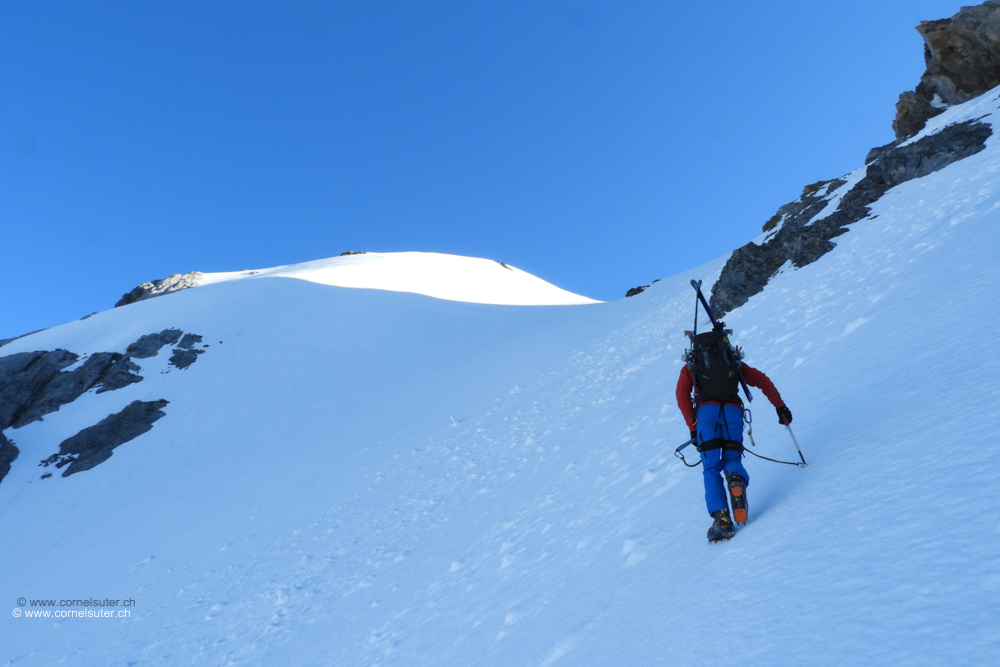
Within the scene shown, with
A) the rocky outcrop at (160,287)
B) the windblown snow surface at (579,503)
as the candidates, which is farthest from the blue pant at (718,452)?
the rocky outcrop at (160,287)

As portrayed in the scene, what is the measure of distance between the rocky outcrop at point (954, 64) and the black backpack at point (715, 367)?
25.3 meters

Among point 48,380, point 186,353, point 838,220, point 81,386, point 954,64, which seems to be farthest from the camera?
point 186,353

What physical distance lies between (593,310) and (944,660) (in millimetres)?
30064

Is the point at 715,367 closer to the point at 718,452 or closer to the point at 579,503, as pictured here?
the point at 718,452

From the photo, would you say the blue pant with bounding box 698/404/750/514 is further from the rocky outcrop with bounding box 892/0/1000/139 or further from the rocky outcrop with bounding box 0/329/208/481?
the rocky outcrop with bounding box 892/0/1000/139

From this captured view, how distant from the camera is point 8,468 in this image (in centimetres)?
2123

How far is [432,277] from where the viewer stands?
47.2 m

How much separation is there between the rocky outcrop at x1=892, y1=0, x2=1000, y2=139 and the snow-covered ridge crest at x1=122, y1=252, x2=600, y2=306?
82.7 feet

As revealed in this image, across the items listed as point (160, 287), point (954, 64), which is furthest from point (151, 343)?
point (954, 64)

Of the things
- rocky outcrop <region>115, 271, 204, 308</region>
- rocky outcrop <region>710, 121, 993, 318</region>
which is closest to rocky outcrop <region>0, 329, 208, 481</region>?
rocky outcrop <region>115, 271, 204, 308</region>

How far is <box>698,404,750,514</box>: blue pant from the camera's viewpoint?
4070 millimetres

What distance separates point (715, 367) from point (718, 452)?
690 mm

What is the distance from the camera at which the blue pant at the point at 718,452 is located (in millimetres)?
4070

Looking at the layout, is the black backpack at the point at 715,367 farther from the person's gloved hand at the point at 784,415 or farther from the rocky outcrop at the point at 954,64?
the rocky outcrop at the point at 954,64
